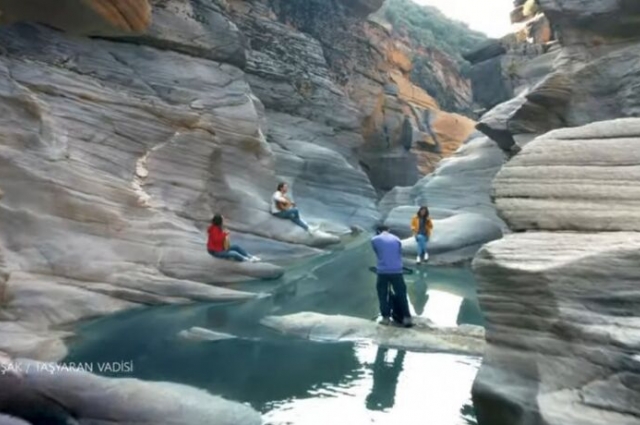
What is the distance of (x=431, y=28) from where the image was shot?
Answer: 218 feet

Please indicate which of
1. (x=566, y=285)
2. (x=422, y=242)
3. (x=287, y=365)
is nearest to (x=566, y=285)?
(x=566, y=285)

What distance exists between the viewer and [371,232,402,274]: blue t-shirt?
1057 centimetres

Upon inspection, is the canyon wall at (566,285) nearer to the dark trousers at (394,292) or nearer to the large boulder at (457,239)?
the dark trousers at (394,292)

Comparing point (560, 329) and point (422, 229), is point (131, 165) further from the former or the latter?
point (560, 329)

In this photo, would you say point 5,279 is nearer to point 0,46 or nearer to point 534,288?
point 534,288

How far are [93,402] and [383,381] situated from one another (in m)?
3.48

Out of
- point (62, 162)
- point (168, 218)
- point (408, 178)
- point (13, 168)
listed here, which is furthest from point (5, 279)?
point (408, 178)

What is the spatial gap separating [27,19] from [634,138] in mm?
13896

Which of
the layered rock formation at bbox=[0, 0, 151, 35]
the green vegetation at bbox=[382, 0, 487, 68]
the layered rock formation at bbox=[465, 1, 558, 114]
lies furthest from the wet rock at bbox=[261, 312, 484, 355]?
the green vegetation at bbox=[382, 0, 487, 68]

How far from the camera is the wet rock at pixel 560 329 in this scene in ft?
17.8

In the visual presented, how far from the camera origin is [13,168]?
12719mm

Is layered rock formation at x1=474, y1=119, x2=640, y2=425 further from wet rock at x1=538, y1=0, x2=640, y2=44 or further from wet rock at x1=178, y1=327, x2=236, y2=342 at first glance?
wet rock at x1=538, y1=0, x2=640, y2=44

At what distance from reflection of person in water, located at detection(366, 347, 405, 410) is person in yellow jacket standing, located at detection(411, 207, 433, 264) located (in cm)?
1016

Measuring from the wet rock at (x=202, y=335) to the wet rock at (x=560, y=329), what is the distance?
4.63 meters
